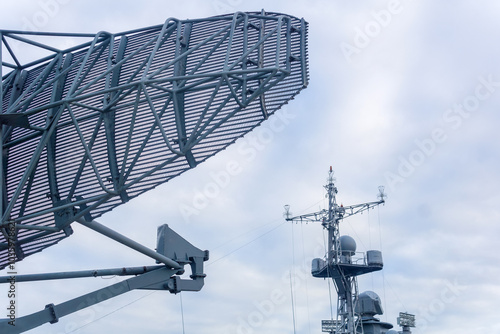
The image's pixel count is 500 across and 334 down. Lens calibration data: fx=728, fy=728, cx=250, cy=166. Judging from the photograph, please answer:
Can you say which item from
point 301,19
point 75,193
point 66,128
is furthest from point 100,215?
point 301,19

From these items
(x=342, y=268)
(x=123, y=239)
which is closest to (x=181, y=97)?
(x=123, y=239)

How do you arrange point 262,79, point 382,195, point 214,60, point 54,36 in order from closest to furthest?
point 262,79
point 214,60
point 54,36
point 382,195

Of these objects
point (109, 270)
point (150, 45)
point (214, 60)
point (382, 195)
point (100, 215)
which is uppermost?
point (382, 195)

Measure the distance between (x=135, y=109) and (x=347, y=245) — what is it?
2742 centimetres

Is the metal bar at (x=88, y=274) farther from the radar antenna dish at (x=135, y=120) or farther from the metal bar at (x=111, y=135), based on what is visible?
the metal bar at (x=111, y=135)

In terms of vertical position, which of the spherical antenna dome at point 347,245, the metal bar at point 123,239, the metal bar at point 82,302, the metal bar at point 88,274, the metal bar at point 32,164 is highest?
the spherical antenna dome at point 347,245

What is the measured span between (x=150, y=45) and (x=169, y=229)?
5.78m

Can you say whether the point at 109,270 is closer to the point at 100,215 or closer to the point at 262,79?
the point at 100,215

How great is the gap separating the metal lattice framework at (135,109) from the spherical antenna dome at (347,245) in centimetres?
2419

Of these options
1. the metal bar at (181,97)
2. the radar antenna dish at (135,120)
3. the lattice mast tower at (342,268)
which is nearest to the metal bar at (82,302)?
Result: the radar antenna dish at (135,120)

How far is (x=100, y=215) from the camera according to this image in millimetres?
20875

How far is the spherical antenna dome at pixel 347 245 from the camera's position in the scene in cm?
4375

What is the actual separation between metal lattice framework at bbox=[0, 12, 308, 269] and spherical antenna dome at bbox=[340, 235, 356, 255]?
24.2 metres

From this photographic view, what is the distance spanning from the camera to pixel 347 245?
43.8 meters
